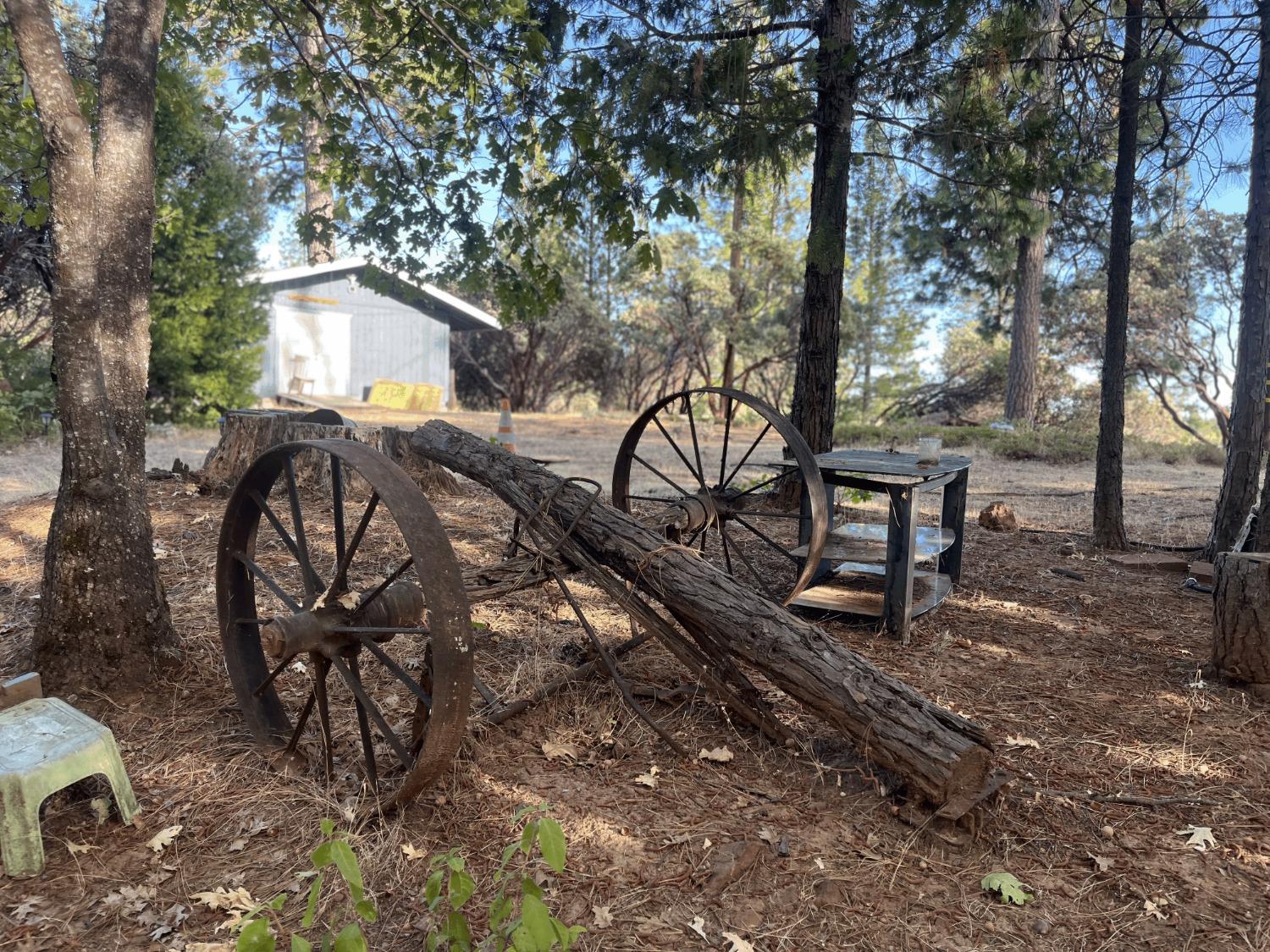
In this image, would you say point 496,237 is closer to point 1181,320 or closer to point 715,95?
point 715,95

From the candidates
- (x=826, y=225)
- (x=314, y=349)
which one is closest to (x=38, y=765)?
(x=826, y=225)

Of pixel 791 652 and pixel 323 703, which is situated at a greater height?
pixel 791 652

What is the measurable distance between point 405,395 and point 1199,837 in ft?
66.9

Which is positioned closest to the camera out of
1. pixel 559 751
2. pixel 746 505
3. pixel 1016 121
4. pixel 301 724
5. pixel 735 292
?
pixel 301 724

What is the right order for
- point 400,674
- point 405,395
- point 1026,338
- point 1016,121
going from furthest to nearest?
point 405,395
point 1026,338
point 1016,121
point 400,674

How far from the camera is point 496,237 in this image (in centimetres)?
648

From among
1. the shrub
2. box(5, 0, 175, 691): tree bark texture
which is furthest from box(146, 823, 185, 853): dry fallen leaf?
the shrub

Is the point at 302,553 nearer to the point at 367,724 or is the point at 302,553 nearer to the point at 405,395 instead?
the point at 367,724

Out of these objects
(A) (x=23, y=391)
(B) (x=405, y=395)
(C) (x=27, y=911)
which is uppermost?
(B) (x=405, y=395)

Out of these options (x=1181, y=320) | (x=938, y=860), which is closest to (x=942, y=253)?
(x=1181, y=320)

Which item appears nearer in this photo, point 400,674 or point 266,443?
point 400,674

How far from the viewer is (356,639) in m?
2.88

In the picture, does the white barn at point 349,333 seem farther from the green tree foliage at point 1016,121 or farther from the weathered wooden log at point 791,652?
the weathered wooden log at point 791,652

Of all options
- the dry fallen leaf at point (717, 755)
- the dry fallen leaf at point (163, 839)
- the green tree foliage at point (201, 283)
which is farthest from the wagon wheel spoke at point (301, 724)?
the green tree foliage at point (201, 283)
